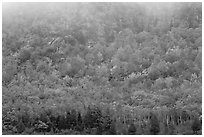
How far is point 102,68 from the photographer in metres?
22.1

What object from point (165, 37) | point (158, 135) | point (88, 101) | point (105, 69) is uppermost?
point (165, 37)

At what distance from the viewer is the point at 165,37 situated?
2409cm

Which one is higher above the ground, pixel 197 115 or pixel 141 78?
pixel 141 78

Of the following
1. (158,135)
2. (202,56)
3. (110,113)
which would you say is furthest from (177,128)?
(202,56)

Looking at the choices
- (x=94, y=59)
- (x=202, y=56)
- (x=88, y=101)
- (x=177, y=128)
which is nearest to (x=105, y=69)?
(x=94, y=59)

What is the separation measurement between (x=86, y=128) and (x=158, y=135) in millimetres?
2948

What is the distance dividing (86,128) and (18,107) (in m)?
3.39

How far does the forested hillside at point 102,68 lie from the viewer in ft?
58.0

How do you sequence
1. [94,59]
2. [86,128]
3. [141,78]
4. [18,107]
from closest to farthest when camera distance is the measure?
[86,128], [18,107], [141,78], [94,59]

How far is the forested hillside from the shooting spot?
1767 cm

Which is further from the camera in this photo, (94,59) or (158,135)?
(94,59)

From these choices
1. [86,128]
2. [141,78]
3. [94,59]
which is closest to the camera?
[86,128]

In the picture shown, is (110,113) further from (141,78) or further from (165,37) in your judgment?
(165,37)

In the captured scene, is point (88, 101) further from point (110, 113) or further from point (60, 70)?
point (60, 70)
